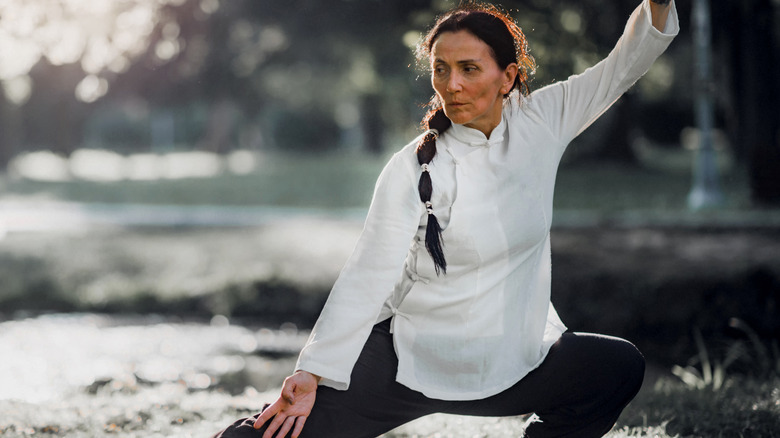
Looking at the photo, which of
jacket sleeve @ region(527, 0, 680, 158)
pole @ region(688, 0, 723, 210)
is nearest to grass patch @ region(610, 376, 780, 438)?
jacket sleeve @ region(527, 0, 680, 158)

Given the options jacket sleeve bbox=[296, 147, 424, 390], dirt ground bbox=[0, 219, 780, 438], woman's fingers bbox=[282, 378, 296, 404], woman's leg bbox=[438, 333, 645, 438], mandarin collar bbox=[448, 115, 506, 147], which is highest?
mandarin collar bbox=[448, 115, 506, 147]

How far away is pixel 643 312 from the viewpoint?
904 centimetres

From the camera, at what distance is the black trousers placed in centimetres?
279

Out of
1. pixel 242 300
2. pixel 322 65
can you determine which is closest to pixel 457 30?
pixel 242 300

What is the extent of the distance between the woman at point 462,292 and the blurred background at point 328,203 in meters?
2.55

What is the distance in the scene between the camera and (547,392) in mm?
2867

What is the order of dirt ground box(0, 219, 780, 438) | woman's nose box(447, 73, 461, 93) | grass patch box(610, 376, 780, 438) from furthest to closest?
dirt ground box(0, 219, 780, 438)
grass patch box(610, 376, 780, 438)
woman's nose box(447, 73, 461, 93)

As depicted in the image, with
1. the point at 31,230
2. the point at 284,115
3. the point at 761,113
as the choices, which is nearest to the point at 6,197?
the point at 31,230

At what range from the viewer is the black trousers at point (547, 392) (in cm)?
279

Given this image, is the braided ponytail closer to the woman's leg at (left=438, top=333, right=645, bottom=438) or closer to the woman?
the woman

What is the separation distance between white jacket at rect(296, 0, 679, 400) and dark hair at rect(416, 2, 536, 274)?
38 millimetres

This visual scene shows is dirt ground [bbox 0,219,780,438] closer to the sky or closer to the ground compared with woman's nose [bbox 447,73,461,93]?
closer to the ground

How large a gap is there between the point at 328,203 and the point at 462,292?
16571mm

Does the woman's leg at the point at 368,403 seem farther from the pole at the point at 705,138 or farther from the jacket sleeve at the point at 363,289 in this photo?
the pole at the point at 705,138
